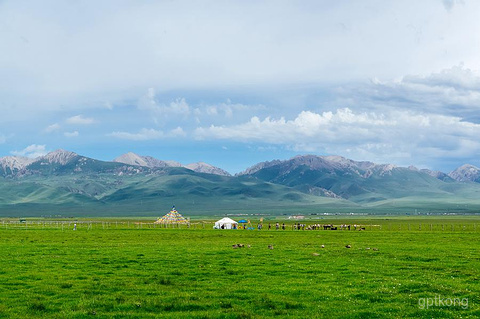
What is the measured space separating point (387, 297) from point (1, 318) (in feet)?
55.0

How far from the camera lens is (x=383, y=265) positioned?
1346 inches

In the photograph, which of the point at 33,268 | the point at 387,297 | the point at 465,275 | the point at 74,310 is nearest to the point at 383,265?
the point at 465,275

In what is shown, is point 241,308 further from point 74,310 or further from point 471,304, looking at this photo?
point 471,304

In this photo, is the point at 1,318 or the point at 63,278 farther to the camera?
the point at 63,278

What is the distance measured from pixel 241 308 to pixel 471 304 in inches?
392

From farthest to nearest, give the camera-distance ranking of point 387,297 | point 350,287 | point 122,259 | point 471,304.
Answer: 1. point 122,259
2. point 350,287
3. point 387,297
4. point 471,304

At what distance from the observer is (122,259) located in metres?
38.1

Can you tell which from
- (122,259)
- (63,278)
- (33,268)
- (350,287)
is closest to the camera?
(350,287)

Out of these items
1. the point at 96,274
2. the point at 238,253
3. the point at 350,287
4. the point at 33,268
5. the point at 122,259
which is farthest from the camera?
the point at 238,253

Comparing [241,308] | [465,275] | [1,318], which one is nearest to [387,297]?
[241,308]

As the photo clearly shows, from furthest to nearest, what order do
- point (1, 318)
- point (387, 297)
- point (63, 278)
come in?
1. point (63, 278)
2. point (387, 297)
3. point (1, 318)

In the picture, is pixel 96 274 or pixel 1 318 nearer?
pixel 1 318

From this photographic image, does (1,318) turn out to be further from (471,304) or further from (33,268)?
(471,304)

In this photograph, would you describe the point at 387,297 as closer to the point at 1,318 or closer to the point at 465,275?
the point at 465,275
